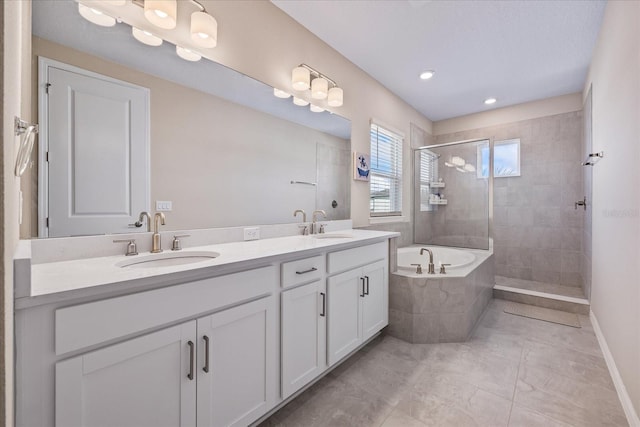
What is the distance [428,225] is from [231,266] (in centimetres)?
336

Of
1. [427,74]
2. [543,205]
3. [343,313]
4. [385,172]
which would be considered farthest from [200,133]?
[543,205]

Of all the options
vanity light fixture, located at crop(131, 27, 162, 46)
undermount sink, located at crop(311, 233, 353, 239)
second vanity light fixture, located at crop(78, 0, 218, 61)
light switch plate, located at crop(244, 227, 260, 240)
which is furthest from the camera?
undermount sink, located at crop(311, 233, 353, 239)

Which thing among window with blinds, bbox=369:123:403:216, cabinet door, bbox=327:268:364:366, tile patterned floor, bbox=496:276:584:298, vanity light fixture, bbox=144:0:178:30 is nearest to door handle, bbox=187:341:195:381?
cabinet door, bbox=327:268:364:366

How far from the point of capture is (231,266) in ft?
3.72

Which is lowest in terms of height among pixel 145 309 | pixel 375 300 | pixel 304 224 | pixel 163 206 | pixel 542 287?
pixel 542 287

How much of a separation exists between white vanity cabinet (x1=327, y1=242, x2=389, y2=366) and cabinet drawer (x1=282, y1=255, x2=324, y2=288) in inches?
4.0

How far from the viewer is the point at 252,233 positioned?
6.05 feet

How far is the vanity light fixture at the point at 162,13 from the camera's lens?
1363 mm

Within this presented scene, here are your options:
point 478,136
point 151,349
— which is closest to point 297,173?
point 151,349

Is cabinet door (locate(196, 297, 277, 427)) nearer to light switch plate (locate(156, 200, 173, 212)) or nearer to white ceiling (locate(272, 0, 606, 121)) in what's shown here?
light switch plate (locate(156, 200, 173, 212))

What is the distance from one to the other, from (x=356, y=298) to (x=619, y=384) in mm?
1559

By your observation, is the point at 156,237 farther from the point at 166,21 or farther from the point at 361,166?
the point at 361,166

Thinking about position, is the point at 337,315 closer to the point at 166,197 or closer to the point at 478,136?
the point at 166,197

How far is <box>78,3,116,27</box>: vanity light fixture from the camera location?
123cm
